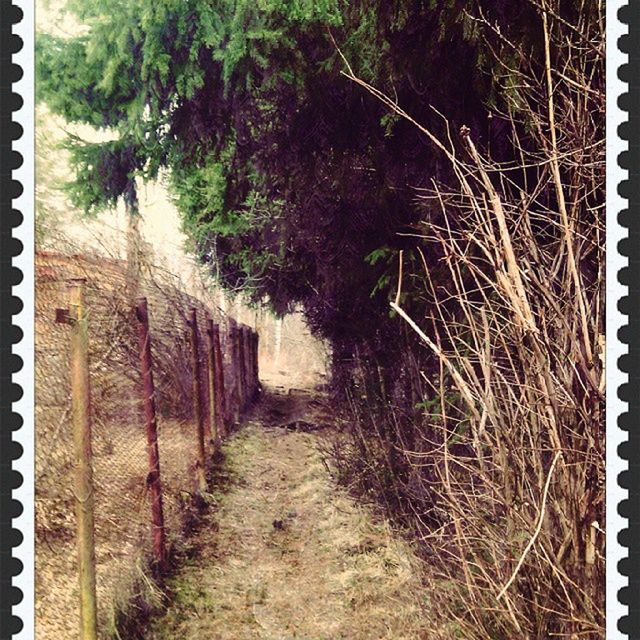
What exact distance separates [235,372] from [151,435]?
13.7 ft

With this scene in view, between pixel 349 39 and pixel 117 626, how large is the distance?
2.99m

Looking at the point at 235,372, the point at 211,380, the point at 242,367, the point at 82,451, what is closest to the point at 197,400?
the point at 211,380

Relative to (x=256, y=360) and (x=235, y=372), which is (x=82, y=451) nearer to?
(x=235, y=372)

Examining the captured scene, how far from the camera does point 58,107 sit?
9.01 ft

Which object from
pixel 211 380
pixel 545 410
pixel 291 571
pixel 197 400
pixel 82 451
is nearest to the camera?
pixel 545 410

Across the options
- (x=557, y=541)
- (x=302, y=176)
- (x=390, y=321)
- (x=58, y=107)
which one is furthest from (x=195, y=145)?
(x=557, y=541)

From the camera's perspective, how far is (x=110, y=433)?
340 cm

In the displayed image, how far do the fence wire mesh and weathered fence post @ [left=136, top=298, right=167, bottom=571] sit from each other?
0.05m

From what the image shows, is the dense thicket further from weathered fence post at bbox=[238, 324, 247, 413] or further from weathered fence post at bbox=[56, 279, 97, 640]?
weathered fence post at bbox=[238, 324, 247, 413]

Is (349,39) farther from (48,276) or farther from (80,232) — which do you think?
(48,276)

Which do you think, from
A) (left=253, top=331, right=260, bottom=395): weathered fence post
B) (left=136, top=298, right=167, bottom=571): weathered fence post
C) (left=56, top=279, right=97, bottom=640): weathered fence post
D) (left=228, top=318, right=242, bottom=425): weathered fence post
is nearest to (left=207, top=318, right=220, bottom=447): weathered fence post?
(left=228, top=318, right=242, bottom=425): weathered fence post

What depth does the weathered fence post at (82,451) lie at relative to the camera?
8.41 feet

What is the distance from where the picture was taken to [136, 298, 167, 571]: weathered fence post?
361 centimetres

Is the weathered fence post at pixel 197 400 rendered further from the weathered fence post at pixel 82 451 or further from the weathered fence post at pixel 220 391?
the weathered fence post at pixel 82 451
